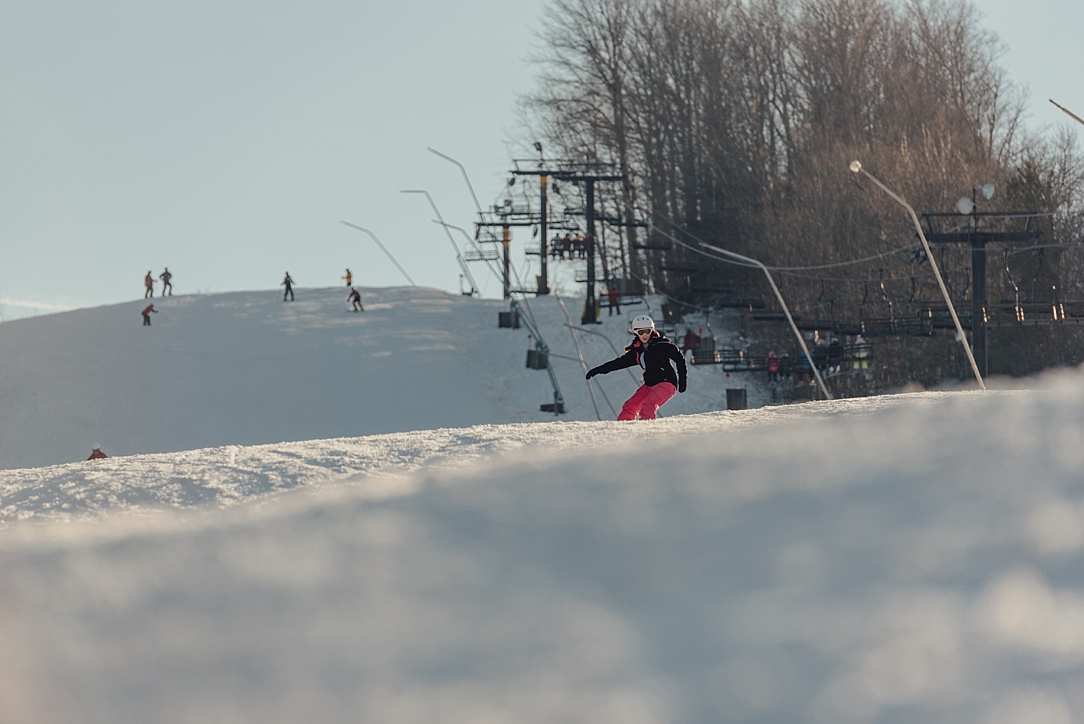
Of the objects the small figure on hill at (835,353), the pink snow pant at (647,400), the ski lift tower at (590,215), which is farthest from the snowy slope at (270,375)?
the pink snow pant at (647,400)

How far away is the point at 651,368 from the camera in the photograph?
13148 millimetres

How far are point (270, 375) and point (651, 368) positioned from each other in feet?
111

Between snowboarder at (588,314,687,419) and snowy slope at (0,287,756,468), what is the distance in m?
20.0

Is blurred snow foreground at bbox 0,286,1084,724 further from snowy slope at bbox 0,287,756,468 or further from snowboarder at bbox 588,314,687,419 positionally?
snowy slope at bbox 0,287,756,468

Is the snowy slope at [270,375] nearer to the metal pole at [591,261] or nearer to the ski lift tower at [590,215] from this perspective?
the metal pole at [591,261]

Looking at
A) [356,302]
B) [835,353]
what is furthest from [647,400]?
[356,302]

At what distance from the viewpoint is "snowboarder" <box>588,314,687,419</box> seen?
1298cm

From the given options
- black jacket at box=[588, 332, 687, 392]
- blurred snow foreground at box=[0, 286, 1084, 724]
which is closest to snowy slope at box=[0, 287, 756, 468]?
black jacket at box=[588, 332, 687, 392]

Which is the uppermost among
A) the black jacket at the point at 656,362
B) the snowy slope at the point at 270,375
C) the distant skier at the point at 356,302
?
the distant skier at the point at 356,302

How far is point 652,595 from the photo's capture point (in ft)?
20.8

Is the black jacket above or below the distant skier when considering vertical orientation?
below

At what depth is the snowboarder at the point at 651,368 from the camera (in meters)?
13.0

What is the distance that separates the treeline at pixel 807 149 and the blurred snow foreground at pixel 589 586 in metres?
41.9

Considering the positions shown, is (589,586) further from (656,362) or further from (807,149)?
(807,149)
